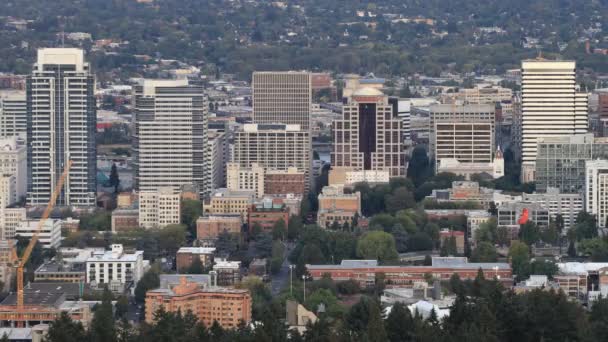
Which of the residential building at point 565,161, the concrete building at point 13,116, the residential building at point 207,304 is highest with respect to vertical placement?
the concrete building at point 13,116

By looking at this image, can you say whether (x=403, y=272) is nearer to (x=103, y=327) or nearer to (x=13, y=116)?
→ (x=103, y=327)

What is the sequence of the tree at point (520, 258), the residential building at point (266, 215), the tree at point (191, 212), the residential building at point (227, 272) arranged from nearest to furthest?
the residential building at point (227, 272) → the tree at point (520, 258) → the residential building at point (266, 215) → the tree at point (191, 212)

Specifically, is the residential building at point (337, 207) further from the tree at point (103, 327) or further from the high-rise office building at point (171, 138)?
the tree at point (103, 327)

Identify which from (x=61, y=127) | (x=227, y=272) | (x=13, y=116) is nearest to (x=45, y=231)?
(x=227, y=272)

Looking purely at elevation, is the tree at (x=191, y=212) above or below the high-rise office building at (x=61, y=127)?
below

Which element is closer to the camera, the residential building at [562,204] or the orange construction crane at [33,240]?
the orange construction crane at [33,240]

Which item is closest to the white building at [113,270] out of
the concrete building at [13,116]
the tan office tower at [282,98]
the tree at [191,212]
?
the tree at [191,212]

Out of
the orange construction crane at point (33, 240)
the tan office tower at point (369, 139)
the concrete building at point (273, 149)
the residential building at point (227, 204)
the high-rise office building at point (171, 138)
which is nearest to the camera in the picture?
the orange construction crane at point (33, 240)

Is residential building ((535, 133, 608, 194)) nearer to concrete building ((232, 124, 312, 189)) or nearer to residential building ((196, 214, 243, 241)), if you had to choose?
concrete building ((232, 124, 312, 189))
